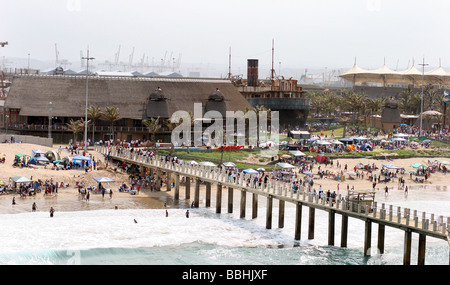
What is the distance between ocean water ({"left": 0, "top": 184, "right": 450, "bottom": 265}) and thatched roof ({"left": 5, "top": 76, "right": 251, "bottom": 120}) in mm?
34707

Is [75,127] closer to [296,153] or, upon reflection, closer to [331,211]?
[296,153]

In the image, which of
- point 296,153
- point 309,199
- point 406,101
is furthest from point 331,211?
point 406,101

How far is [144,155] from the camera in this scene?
67.7 m

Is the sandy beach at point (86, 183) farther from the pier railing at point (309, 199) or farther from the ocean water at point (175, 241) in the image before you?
the pier railing at point (309, 199)

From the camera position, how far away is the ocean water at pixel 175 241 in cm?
3922

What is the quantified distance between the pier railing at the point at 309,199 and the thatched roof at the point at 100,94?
1690 cm

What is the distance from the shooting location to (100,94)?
88125mm

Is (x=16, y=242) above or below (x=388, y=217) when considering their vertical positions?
below

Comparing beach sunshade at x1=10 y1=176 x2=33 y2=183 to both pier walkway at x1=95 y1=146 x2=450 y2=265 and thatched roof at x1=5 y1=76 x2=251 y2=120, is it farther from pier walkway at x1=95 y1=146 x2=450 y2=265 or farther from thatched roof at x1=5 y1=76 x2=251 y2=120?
thatched roof at x1=5 y1=76 x2=251 y2=120

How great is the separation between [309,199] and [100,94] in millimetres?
50194

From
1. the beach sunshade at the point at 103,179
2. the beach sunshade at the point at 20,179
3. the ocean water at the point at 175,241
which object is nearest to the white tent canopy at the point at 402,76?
the beach sunshade at the point at 103,179

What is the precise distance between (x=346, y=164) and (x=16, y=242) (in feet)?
149
